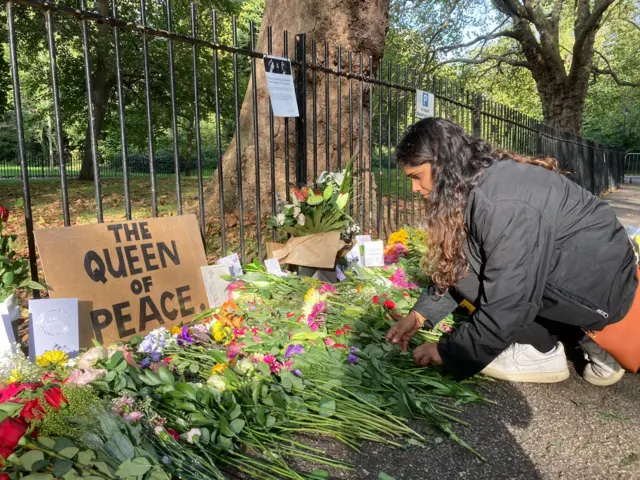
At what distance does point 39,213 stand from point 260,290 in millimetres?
5665

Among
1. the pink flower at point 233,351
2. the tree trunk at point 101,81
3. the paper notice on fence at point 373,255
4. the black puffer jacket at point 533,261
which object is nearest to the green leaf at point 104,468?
the pink flower at point 233,351

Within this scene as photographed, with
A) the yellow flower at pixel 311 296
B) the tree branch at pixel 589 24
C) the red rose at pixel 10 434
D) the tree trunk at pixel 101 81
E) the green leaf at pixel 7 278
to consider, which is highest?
the tree branch at pixel 589 24

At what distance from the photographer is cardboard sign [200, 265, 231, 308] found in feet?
9.95

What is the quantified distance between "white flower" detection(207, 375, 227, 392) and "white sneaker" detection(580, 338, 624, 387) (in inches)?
71.5

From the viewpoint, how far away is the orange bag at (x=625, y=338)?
2246 mm

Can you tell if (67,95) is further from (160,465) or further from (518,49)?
(160,465)

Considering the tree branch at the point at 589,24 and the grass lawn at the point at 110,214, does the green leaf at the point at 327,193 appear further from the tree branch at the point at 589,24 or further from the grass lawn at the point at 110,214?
the tree branch at the point at 589,24

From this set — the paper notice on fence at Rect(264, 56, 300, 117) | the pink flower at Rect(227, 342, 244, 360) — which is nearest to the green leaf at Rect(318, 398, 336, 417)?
the pink flower at Rect(227, 342, 244, 360)

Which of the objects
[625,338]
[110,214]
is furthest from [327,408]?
[110,214]

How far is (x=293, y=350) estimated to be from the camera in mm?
2342

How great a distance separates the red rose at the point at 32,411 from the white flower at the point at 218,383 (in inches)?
27.8

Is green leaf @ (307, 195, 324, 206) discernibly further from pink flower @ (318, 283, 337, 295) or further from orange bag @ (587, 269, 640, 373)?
orange bag @ (587, 269, 640, 373)

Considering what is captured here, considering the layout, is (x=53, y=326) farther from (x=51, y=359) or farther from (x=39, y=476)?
(x=39, y=476)

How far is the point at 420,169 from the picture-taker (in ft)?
6.97
